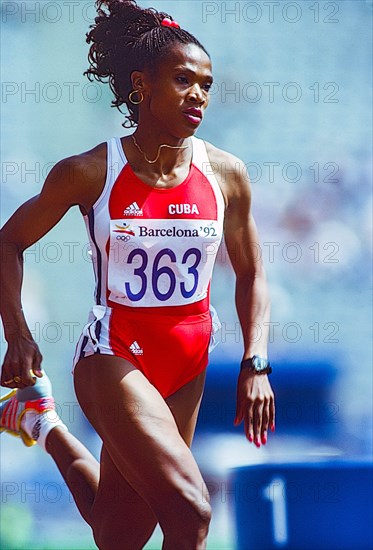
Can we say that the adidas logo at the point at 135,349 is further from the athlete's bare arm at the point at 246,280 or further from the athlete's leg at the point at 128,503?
the athlete's bare arm at the point at 246,280

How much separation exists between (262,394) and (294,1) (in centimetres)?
176

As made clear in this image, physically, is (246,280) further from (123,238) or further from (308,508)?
(308,508)

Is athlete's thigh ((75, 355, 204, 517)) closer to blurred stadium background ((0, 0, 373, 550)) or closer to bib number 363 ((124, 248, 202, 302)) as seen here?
bib number 363 ((124, 248, 202, 302))

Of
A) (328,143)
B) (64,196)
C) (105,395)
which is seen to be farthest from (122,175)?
(328,143)

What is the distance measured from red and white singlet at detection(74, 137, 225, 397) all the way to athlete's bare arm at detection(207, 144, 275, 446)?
Result: 0.16m

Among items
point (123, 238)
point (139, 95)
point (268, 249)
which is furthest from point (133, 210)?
point (268, 249)

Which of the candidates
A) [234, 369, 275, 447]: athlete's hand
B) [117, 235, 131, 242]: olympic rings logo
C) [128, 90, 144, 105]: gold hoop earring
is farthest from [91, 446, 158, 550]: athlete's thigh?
[128, 90, 144, 105]: gold hoop earring

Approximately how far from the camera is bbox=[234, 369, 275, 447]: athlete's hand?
12.6ft

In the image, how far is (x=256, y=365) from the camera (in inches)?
155

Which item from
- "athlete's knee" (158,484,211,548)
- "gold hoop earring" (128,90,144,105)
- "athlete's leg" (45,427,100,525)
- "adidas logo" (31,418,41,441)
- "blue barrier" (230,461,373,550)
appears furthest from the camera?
"blue barrier" (230,461,373,550)

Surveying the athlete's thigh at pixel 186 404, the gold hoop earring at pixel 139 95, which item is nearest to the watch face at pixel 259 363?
the athlete's thigh at pixel 186 404

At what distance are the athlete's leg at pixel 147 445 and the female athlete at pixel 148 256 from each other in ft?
0.04

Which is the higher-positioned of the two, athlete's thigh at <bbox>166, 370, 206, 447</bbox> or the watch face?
the watch face

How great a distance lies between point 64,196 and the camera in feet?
12.8
